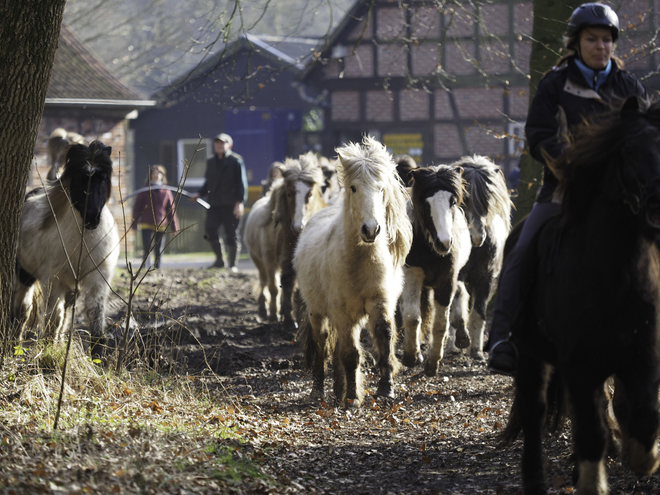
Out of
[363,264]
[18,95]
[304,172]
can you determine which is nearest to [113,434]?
[18,95]

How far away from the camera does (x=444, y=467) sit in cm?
593

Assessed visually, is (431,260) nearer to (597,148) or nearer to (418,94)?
(597,148)

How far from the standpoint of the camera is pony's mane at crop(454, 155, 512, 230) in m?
10.0

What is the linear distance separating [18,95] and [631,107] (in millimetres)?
4602

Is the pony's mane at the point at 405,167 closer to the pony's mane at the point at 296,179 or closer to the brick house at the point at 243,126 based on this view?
the pony's mane at the point at 296,179

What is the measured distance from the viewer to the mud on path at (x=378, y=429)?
5.46 meters

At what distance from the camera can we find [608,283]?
4121 millimetres

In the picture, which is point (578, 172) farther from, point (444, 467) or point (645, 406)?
point (444, 467)

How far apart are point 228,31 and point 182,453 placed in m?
7.01

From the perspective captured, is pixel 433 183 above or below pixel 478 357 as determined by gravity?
above

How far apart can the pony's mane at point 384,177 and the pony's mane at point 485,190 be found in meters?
1.89

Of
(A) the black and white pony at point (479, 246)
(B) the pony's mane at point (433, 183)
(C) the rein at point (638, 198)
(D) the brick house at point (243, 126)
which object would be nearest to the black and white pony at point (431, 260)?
(B) the pony's mane at point (433, 183)

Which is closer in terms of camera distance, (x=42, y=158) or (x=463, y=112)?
(x=42, y=158)

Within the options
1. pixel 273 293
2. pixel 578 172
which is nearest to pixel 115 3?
pixel 273 293
